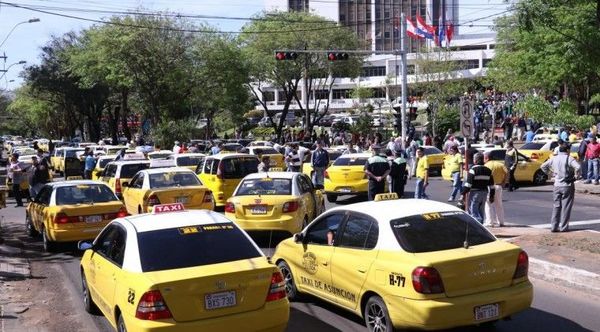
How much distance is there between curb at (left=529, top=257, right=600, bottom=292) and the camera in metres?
8.99

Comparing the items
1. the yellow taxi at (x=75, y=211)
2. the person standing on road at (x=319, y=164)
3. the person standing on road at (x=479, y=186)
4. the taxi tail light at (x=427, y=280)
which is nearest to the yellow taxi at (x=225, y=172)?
the person standing on road at (x=319, y=164)

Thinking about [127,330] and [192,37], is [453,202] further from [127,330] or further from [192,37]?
[192,37]

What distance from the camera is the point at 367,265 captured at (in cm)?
705

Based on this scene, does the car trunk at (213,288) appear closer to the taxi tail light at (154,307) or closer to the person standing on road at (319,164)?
the taxi tail light at (154,307)

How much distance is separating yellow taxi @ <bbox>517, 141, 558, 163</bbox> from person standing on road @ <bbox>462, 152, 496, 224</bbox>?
11130 millimetres

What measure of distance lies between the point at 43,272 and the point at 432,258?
794 centimetres

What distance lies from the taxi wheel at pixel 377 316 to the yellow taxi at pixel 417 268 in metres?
0.01

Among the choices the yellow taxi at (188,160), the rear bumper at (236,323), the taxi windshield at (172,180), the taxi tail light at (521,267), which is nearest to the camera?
the rear bumper at (236,323)

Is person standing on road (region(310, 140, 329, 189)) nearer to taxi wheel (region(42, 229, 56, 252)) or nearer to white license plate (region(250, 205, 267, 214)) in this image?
white license plate (region(250, 205, 267, 214))

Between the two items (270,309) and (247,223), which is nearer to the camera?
(270,309)

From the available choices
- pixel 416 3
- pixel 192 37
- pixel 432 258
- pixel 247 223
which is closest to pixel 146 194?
pixel 247 223

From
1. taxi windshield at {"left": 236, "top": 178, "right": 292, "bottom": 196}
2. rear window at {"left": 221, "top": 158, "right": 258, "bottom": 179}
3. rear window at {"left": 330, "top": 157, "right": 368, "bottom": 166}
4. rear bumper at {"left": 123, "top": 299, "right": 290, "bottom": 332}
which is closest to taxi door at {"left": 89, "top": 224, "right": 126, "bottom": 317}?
rear bumper at {"left": 123, "top": 299, "right": 290, "bottom": 332}

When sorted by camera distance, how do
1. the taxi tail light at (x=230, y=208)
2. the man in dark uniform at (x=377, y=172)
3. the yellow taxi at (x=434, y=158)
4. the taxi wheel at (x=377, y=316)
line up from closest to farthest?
1. the taxi wheel at (x=377, y=316)
2. the taxi tail light at (x=230, y=208)
3. the man in dark uniform at (x=377, y=172)
4. the yellow taxi at (x=434, y=158)

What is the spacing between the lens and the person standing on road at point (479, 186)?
13381 millimetres
